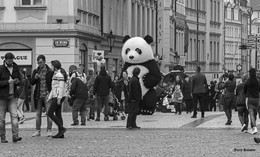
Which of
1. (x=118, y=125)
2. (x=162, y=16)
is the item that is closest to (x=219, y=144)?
(x=118, y=125)

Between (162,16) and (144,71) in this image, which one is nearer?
(144,71)

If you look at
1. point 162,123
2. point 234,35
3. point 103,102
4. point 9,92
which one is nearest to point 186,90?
point 103,102

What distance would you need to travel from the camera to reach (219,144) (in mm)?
20719

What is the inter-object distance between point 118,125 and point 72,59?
1300cm

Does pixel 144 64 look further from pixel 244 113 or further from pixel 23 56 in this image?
pixel 23 56

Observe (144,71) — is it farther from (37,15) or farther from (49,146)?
(49,146)

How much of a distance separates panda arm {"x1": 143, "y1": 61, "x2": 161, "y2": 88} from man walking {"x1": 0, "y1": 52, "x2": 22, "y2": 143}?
38.4ft

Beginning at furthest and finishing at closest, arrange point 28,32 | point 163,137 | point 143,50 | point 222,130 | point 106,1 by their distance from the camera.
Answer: point 106,1
point 28,32
point 143,50
point 222,130
point 163,137

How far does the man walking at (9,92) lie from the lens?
21.7 metres

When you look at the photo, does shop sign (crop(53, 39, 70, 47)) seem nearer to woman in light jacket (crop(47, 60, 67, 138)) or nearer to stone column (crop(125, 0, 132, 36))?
stone column (crop(125, 0, 132, 36))

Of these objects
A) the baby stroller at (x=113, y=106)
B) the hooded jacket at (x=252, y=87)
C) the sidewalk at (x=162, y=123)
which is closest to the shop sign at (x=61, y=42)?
the sidewalk at (x=162, y=123)

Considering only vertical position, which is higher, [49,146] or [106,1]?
[106,1]

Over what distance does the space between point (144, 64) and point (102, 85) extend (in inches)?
128

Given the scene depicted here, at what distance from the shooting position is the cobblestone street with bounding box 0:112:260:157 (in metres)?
18.7
